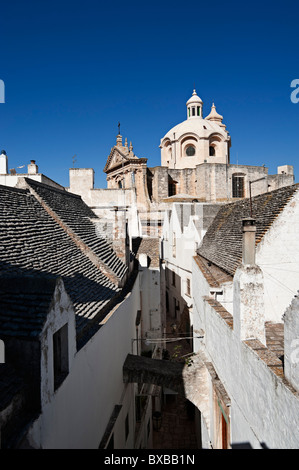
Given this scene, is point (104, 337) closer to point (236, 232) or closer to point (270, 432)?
point (270, 432)

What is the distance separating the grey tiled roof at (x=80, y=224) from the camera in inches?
407

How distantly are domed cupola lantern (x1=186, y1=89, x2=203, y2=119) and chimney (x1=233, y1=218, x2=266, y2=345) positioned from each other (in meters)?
42.6

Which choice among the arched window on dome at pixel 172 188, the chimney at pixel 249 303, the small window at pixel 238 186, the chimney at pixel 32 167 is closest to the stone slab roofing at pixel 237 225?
the chimney at pixel 249 303

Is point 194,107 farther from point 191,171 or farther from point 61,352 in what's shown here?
point 61,352

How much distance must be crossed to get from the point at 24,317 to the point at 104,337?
11.8 feet

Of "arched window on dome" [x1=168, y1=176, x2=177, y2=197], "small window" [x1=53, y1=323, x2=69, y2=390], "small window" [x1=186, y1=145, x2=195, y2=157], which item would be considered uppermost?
"small window" [x1=186, y1=145, x2=195, y2=157]

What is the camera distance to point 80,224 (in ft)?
38.3

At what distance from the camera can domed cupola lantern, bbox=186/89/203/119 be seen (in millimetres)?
44094

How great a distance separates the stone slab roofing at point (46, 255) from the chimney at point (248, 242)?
368cm

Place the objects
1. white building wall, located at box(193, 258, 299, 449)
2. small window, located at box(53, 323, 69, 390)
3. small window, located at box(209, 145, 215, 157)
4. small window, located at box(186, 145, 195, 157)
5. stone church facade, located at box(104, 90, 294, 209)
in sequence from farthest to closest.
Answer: small window, located at box(209, 145, 215, 157)
small window, located at box(186, 145, 195, 157)
stone church facade, located at box(104, 90, 294, 209)
small window, located at box(53, 323, 69, 390)
white building wall, located at box(193, 258, 299, 449)

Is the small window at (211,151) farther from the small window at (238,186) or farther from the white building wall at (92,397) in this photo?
the white building wall at (92,397)

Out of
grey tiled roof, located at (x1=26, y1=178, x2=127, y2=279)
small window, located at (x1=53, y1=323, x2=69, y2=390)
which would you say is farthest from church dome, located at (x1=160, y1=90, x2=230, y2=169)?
small window, located at (x1=53, y1=323, x2=69, y2=390)

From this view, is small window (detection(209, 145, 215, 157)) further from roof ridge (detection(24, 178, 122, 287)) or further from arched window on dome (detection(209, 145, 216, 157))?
roof ridge (detection(24, 178, 122, 287))
